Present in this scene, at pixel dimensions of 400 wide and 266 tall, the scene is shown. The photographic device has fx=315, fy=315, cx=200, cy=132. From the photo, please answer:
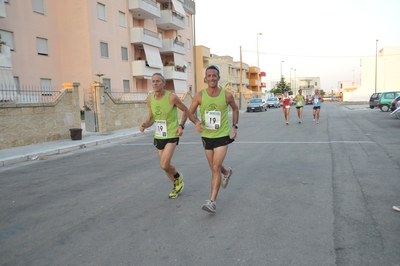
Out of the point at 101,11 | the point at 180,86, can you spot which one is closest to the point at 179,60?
the point at 180,86

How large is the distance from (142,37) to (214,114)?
25.3 metres

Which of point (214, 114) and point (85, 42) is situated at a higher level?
point (85, 42)

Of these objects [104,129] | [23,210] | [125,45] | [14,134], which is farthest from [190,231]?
[125,45]

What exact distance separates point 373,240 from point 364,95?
6394cm

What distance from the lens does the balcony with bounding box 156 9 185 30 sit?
3219 centimetres

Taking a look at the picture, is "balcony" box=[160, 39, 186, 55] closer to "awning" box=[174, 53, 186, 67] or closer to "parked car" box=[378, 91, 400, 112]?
"awning" box=[174, 53, 186, 67]

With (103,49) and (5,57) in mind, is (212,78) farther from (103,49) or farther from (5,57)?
(103,49)

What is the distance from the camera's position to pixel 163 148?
16.0ft

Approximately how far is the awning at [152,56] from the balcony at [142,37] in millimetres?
420

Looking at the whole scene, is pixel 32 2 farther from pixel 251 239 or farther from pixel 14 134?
pixel 251 239

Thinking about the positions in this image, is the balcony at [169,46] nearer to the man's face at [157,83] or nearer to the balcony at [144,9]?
the balcony at [144,9]

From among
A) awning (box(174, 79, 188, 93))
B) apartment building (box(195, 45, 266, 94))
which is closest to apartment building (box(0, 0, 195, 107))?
awning (box(174, 79, 188, 93))

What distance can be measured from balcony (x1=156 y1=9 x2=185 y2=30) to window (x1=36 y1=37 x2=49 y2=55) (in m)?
13.2

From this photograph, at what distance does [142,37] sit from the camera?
27688mm
